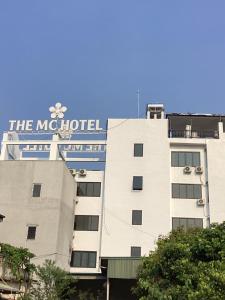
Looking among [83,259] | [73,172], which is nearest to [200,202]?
[83,259]

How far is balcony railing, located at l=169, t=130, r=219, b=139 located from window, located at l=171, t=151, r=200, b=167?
2.06 m

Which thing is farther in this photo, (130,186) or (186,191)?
(186,191)

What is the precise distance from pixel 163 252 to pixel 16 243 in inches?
608

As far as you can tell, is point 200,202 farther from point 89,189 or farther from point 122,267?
point 122,267

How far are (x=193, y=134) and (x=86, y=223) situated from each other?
43.8 feet

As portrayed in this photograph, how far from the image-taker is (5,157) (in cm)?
4103

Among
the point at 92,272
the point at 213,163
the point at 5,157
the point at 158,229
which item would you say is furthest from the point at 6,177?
the point at 213,163

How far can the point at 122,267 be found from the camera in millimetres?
33188

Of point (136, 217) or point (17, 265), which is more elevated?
point (136, 217)

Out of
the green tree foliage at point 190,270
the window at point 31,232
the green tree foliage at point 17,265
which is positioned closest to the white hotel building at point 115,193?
the window at point 31,232

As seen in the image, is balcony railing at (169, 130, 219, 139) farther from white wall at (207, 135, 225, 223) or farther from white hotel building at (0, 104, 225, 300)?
white wall at (207, 135, 225, 223)

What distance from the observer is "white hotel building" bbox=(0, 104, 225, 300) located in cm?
3512

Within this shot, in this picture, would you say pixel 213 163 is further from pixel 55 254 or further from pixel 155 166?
pixel 55 254

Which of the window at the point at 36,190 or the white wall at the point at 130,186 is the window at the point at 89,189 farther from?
the window at the point at 36,190
